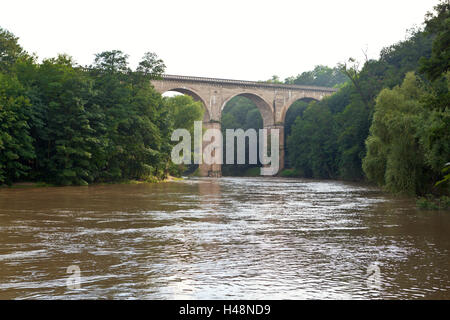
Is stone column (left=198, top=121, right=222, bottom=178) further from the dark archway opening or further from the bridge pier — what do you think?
the dark archway opening

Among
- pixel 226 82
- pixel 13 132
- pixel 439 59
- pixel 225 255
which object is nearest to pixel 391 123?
pixel 439 59

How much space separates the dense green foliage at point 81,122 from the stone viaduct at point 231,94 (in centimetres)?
1573

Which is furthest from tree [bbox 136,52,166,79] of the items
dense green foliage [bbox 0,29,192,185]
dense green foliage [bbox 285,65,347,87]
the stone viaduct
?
dense green foliage [bbox 285,65,347,87]

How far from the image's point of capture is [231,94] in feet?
235

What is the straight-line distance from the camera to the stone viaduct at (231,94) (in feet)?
221

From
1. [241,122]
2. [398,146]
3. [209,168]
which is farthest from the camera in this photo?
[241,122]

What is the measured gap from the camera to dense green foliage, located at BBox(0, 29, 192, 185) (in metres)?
34.5

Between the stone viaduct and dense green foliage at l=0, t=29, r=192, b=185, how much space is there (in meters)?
15.7

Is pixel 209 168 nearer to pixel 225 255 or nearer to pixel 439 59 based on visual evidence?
pixel 439 59

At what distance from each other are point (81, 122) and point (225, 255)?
1197 inches

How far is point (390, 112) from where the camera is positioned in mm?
27031

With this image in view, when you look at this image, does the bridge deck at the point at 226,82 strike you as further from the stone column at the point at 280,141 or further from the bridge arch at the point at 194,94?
the stone column at the point at 280,141

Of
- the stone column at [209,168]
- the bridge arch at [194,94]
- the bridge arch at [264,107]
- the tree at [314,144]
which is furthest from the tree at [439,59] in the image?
the bridge arch at [264,107]
